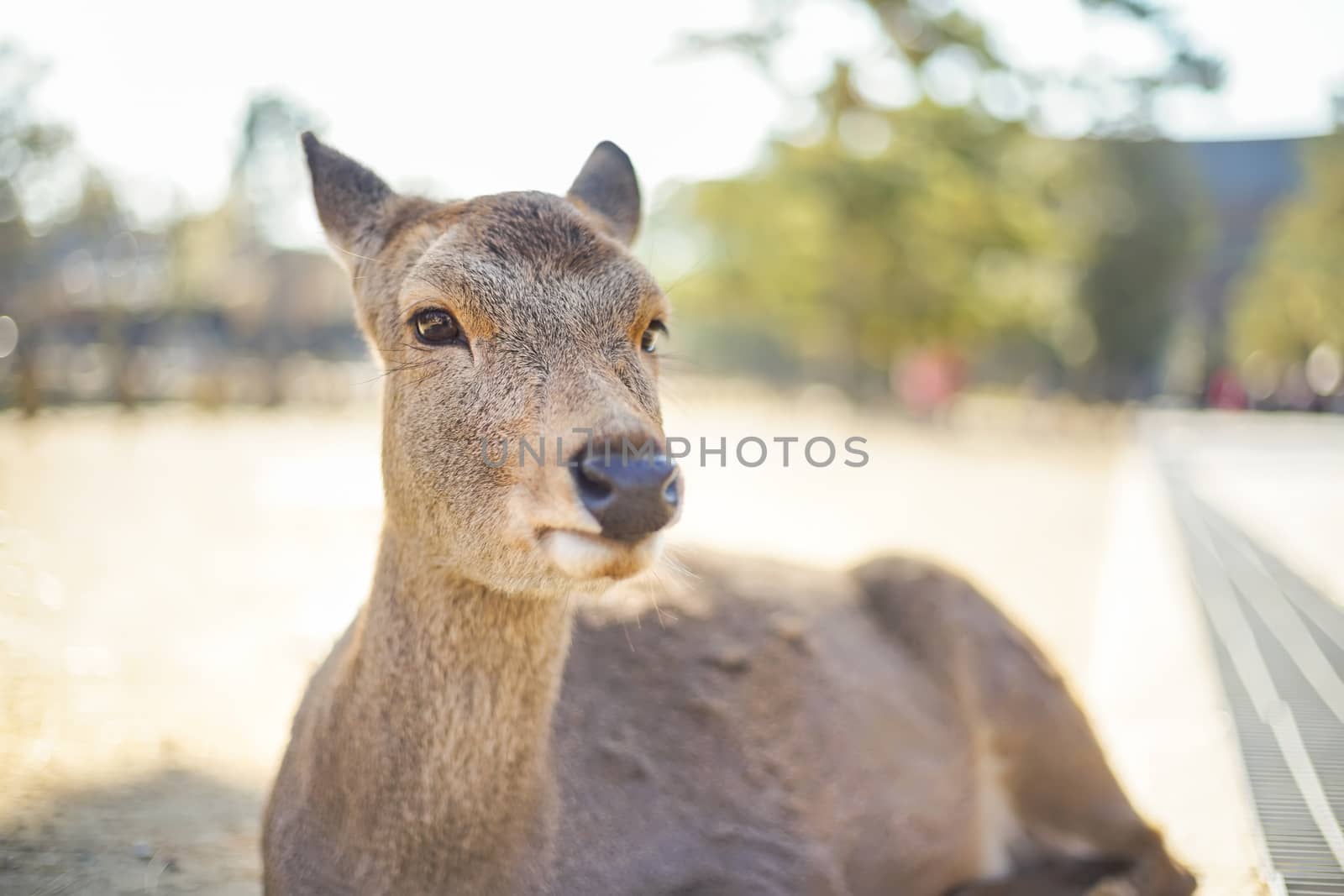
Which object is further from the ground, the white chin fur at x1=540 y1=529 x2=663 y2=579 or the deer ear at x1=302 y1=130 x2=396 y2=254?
the deer ear at x1=302 y1=130 x2=396 y2=254

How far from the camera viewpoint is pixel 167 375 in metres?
29.3

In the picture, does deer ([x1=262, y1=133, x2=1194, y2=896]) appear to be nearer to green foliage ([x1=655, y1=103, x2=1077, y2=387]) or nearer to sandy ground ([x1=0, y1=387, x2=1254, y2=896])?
sandy ground ([x1=0, y1=387, x2=1254, y2=896])

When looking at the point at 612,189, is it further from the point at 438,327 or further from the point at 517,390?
the point at 517,390

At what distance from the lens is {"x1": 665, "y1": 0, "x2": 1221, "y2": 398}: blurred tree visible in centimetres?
2816

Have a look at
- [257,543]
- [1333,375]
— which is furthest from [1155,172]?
[257,543]

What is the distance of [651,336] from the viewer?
3.29m

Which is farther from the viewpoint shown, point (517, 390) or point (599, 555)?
point (517, 390)

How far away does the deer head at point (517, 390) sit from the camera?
2.45m

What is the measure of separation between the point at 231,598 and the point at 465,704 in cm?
624

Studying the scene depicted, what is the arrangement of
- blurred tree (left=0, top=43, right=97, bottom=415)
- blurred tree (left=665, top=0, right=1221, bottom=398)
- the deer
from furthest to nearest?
blurred tree (left=665, top=0, right=1221, bottom=398), blurred tree (left=0, top=43, right=97, bottom=415), the deer

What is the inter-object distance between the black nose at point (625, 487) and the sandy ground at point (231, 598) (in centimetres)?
134

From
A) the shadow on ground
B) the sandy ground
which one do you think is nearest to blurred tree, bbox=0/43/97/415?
the sandy ground

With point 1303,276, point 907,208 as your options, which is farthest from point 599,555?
point 1303,276

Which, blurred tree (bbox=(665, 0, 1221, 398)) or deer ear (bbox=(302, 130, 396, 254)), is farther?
blurred tree (bbox=(665, 0, 1221, 398))
